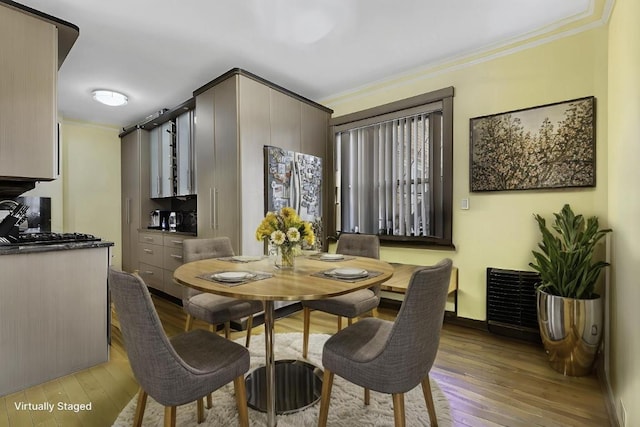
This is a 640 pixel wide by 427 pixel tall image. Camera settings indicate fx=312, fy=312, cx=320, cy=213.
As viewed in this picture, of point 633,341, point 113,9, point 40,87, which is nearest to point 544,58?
point 633,341

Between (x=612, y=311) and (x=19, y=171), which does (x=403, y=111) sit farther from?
(x=19, y=171)

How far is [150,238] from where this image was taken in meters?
4.31

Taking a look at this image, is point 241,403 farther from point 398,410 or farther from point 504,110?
point 504,110

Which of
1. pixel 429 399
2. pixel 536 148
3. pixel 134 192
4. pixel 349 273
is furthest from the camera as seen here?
pixel 134 192

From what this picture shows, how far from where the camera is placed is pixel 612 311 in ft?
6.48

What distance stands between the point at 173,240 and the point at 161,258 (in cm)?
47

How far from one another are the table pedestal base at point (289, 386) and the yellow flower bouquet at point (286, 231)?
0.77m

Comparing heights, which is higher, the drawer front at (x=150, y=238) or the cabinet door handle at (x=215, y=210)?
the cabinet door handle at (x=215, y=210)

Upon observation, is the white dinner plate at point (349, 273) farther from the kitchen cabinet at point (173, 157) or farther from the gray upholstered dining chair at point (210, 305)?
the kitchen cabinet at point (173, 157)

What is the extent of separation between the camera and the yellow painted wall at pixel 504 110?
2357 millimetres

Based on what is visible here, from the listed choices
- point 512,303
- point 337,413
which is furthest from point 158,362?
point 512,303

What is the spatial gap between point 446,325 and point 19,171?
145 inches

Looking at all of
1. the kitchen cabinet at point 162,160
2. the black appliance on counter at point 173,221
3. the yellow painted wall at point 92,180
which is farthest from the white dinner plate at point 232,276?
the yellow painted wall at point 92,180

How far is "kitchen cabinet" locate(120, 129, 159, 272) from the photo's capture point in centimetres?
475
